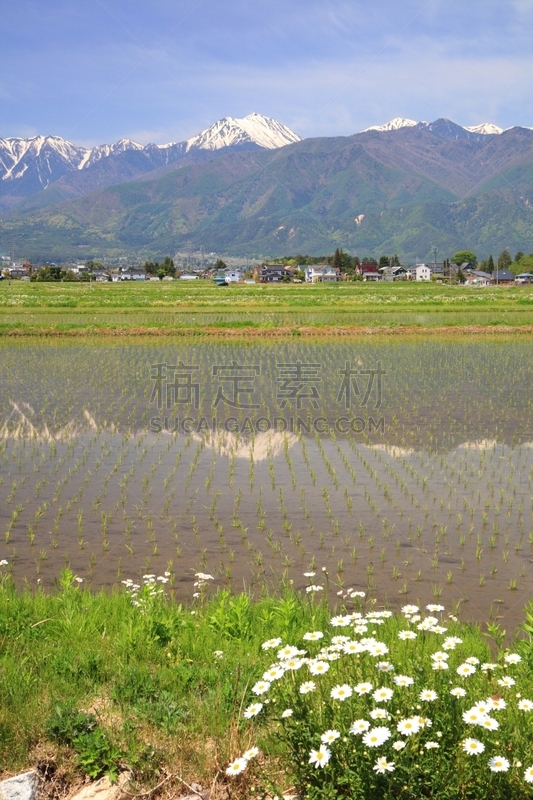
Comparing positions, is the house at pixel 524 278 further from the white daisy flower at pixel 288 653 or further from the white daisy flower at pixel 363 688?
the white daisy flower at pixel 363 688

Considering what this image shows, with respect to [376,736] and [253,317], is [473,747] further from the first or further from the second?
[253,317]

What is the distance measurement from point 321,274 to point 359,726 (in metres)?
101

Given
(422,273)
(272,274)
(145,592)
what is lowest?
(145,592)

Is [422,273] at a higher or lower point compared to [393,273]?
higher

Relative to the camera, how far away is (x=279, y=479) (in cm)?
870

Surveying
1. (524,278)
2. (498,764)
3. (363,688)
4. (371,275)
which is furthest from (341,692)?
(371,275)

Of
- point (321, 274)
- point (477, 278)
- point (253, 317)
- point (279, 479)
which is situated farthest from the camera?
point (321, 274)

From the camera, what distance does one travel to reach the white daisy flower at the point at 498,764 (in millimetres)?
2250

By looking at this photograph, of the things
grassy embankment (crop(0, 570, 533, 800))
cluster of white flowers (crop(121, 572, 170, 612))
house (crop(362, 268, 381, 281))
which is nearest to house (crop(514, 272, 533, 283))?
house (crop(362, 268, 381, 281))

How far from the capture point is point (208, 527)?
274 inches

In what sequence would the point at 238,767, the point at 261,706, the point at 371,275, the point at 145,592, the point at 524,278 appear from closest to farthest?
the point at 238,767 → the point at 261,706 → the point at 145,592 → the point at 524,278 → the point at 371,275

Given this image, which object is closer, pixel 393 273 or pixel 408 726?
pixel 408 726

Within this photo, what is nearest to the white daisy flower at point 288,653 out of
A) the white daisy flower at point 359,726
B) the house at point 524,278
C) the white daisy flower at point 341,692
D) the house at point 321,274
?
the white daisy flower at point 341,692

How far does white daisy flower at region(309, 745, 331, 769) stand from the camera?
2.31m
